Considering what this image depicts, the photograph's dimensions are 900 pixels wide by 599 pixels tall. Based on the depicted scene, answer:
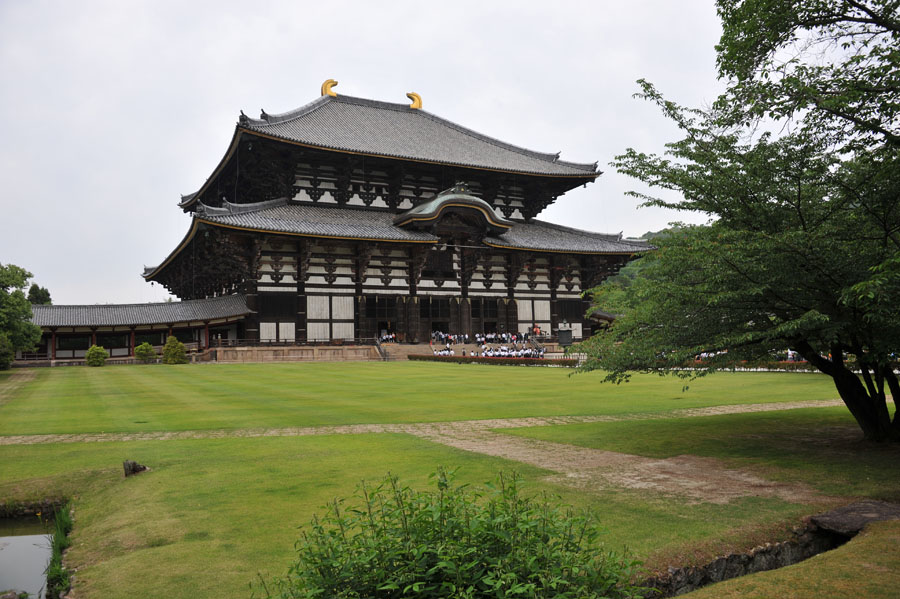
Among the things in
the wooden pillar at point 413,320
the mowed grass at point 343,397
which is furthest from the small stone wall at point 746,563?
the wooden pillar at point 413,320

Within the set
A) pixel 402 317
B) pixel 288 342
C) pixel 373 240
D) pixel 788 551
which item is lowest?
pixel 788 551

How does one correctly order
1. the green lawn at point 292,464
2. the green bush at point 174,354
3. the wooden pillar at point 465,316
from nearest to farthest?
the green lawn at point 292,464
the green bush at point 174,354
the wooden pillar at point 465,316

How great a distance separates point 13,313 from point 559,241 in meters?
38.1

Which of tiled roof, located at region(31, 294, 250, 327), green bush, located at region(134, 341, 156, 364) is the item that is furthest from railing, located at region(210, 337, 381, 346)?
green bush, located at region(134, 341, 156, 364)

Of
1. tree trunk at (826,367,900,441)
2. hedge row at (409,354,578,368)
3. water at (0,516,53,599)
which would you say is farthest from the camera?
hedge row at (409,354,578,368)

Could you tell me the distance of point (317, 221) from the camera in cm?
4384

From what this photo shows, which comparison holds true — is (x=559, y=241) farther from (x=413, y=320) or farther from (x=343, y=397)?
(x=343, y=397)

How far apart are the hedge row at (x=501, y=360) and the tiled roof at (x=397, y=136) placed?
639 inches

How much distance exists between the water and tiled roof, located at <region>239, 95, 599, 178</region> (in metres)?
36.2

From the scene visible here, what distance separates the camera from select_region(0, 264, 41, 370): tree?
30.3 meters

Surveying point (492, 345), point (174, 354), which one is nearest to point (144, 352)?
point (174, 354)

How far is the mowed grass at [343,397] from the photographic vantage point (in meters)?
15.1

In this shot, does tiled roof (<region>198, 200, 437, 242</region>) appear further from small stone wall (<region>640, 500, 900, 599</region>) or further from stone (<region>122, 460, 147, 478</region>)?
small stone wall (<region>640, 500, 900, 599</region>)

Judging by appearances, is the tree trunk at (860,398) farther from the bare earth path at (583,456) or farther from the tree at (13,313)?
the tree at (13,313)
